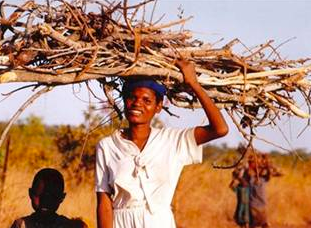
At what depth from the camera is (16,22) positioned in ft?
15.0

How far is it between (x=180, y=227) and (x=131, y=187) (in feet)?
37.8

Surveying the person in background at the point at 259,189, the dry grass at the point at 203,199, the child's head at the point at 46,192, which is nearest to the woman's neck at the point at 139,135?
the child's head at the point at 46,192

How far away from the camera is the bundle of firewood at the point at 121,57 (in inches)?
177

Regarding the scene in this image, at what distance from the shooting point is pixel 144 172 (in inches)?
184

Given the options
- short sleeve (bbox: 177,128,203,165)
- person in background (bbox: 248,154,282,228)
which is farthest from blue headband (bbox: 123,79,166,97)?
person in background (bbox: 248,154,282,228)

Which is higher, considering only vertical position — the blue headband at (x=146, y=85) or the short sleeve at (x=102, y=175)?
the blue headband at (x=146, y=85)

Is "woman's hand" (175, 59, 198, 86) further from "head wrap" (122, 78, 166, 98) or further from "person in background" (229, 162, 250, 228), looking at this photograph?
"person in background" (229, 162, 250, 228)

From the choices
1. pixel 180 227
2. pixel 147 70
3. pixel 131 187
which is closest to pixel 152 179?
pixel 131 187

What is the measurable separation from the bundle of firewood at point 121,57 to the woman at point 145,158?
0.15m

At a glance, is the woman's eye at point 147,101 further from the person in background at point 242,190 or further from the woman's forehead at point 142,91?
the person in background at point 242,190

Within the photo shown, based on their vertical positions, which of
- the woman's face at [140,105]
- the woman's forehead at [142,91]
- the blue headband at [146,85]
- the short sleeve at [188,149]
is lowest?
the short sleeve at [188,149]

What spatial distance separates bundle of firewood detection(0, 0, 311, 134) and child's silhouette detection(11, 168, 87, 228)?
2.06 ft

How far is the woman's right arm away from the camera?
4758mm

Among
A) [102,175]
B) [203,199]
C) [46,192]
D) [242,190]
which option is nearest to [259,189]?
[242,190]
